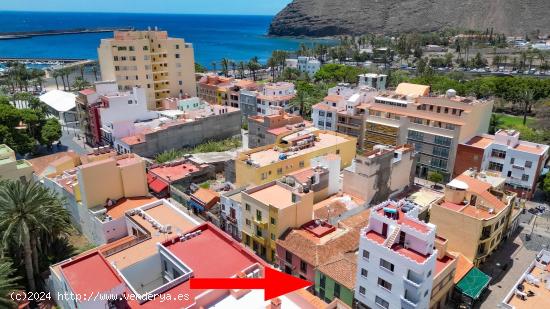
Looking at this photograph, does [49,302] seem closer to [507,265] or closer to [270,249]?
[270,249]

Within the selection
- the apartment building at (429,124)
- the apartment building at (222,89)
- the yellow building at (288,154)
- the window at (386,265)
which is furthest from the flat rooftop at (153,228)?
the apartment building at (222,89)

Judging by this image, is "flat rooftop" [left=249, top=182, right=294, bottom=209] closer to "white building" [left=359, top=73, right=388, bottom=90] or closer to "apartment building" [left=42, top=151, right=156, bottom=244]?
"apartment building" [left=42, top=151, right=156, bottom=244]

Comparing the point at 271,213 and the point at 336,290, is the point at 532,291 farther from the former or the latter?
the point at 271,213

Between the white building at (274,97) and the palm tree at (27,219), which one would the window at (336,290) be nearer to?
the palm tree at (27,219)

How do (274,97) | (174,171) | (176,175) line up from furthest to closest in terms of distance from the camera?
(274,97) < (174,171) < (176,175)

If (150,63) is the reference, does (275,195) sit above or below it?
below

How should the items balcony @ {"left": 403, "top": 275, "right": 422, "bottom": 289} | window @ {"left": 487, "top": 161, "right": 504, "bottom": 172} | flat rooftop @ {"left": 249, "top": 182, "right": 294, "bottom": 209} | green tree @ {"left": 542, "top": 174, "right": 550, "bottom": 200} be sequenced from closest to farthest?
balcony @ {"left": 403, "top": 275, "right": 422, "bottom": 289} < flat rooftop @ {"left": 249, "top": 182, "right": 294, "bottom": 209} < green tree @ {"left": 542, "top": 174, "right": 550, "bottom": 200} < window @ {"left": 487, "top": 161, "right": 504, "bottom": 172}

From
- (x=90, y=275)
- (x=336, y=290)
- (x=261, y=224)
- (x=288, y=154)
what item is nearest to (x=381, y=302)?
(x=336, y=290)

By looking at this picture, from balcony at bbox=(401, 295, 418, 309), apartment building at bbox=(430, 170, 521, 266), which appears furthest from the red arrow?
apartment building at bbox=(430, 170, 521, 266)
